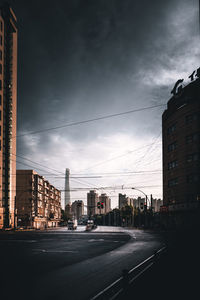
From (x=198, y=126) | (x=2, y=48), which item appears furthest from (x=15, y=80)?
(x=198, y=126)

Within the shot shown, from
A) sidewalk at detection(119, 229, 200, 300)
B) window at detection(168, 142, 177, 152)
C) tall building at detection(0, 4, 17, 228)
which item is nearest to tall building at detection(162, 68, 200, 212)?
window at detection(168, 142, 177, 152)

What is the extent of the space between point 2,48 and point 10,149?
28207mm

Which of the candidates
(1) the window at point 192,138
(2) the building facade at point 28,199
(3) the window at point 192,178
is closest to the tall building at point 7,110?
(2) the building facade at point 28,199

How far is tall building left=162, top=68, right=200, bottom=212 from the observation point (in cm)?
5325

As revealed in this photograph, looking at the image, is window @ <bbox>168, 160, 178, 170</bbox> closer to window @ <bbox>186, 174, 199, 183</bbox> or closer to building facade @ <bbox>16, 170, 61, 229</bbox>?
window @ <bbox>186, 174, 199, 183</bbox>

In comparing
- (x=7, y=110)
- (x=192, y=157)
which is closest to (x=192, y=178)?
(x=192, y=157)

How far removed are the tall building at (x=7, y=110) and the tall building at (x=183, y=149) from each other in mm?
43130

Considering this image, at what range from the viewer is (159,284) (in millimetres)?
8984

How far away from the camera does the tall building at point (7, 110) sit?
3110 inches

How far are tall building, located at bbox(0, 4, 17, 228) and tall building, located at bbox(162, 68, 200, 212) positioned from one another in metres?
43.1

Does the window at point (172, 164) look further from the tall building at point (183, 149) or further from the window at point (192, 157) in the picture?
the window at point (192, 157)

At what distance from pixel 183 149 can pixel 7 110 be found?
51.2 meters

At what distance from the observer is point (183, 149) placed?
56125 mm

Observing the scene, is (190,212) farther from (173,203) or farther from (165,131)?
(165,131)
